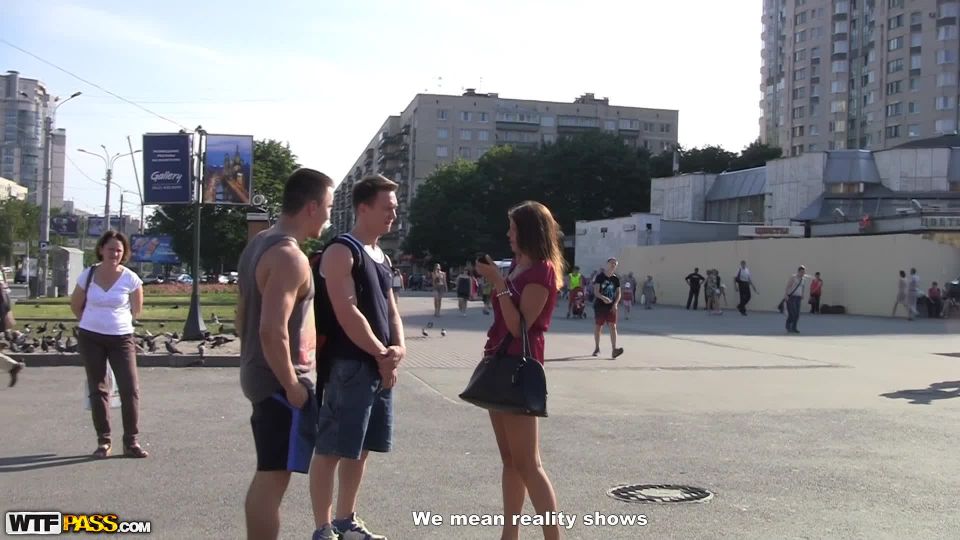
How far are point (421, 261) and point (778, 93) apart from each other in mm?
49967

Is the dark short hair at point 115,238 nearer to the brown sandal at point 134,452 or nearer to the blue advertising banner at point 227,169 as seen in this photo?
the brown sandal at point 134,452

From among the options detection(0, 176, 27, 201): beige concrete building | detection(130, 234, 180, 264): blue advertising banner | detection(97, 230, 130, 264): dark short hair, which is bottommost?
detection(97, 230, 130, 264): dark short hair

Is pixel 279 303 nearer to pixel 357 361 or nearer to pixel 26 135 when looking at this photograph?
pixel 357 361

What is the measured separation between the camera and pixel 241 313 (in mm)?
4219

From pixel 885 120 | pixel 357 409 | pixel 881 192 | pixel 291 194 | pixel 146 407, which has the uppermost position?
pixel 885 120

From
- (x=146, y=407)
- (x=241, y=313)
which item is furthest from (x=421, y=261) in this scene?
(x=241, y=313)

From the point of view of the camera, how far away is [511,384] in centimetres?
446

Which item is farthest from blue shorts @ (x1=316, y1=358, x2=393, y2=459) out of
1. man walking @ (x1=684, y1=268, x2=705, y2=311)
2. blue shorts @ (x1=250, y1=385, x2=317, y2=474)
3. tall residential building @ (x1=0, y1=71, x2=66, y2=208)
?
tall residential building @ (x1=0, y1=71, x2=66, y2=208)

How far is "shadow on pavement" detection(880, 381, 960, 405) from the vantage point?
10.8m

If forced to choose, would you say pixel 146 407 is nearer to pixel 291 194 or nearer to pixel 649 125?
pixel 291 194

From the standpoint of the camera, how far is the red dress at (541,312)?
179 inches

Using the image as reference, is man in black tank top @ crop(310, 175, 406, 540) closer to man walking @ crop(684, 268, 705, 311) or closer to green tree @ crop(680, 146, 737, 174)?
man walking @ crop(684, 268, 705, 311)

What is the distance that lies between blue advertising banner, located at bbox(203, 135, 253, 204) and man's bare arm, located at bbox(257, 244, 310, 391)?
1676 cm

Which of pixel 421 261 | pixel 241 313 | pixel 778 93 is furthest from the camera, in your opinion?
pixel 778 93
